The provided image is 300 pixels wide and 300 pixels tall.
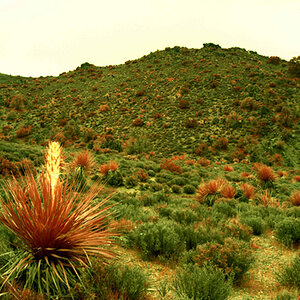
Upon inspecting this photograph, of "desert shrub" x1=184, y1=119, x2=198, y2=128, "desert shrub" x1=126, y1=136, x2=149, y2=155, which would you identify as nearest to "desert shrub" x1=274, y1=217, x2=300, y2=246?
"desert shrub" x1=126, y1=136, x2=149, y2=155

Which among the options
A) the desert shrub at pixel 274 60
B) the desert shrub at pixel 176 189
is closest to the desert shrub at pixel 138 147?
the desert shrub at pixel 176 189

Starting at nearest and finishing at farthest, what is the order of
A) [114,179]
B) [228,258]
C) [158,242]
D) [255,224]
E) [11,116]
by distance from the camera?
[228,258], [158,242], [255,224], [114,179], [11,116]

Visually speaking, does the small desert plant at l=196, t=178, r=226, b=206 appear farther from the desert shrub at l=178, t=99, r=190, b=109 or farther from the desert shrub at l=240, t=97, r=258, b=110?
the desert shrub at l=178, t=99, r=190, b=109

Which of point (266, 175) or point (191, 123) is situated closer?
point (266, 175)

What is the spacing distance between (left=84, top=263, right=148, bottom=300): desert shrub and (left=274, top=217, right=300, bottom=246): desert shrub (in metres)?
3.78

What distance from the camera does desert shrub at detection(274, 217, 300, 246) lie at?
5.51 m

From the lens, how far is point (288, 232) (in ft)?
18.6

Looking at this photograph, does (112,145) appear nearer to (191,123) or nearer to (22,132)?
(191,123)

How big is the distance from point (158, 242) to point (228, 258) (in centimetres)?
130

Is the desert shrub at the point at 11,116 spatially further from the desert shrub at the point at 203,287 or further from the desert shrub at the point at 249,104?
the desert shrub at the point at 203,287

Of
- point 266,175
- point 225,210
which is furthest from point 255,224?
point 266,175

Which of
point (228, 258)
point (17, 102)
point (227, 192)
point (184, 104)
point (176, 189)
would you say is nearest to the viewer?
point (228, 258)

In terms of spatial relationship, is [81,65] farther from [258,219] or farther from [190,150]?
[258,219]

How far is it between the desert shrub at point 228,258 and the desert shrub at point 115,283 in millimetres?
1193
